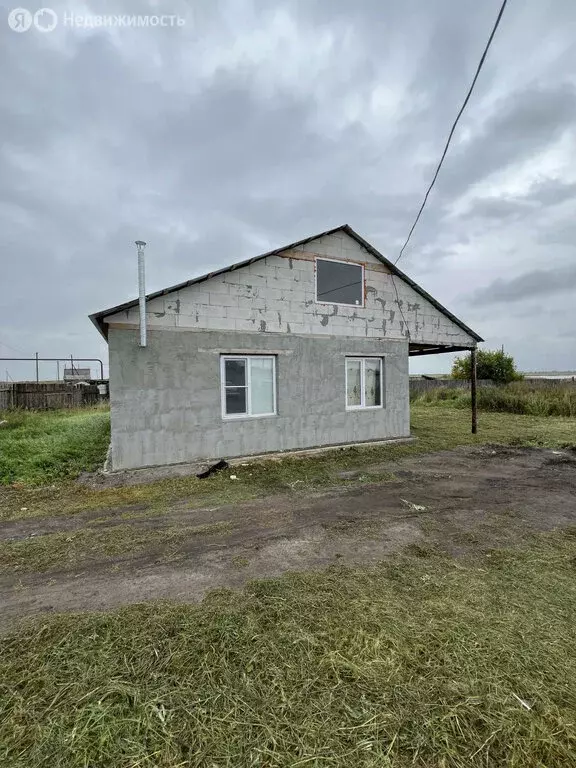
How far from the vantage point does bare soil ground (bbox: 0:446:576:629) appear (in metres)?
3.17

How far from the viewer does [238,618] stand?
2627 millimetres

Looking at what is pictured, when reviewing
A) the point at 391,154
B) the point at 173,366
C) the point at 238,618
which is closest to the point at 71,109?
the point at 173,366

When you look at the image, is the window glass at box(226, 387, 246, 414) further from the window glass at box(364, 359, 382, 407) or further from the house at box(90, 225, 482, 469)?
the window glass at box(364, 359, 382, 407)

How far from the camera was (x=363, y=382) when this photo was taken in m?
9.90

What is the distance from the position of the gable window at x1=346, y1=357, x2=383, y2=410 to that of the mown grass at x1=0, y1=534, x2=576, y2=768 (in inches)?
270

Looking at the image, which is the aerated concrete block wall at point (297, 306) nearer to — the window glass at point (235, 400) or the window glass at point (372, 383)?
the window glass at point (372, 383)

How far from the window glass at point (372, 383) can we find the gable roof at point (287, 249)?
250 cm

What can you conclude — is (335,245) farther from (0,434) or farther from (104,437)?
(0,434)

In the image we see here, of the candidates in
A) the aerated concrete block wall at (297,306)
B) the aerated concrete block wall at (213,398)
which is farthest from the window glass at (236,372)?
the aerated concrete block wall at (297,306)

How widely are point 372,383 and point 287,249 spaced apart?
4.28 m

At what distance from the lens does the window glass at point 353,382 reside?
31.8 ft

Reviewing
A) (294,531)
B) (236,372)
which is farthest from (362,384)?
(294,531)

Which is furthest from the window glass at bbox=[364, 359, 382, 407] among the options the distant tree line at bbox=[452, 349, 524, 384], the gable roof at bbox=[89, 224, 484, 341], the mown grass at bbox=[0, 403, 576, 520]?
the distant tree line at bbox=[452, 349, 524, 384]

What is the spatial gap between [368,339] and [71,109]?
9536 mm
